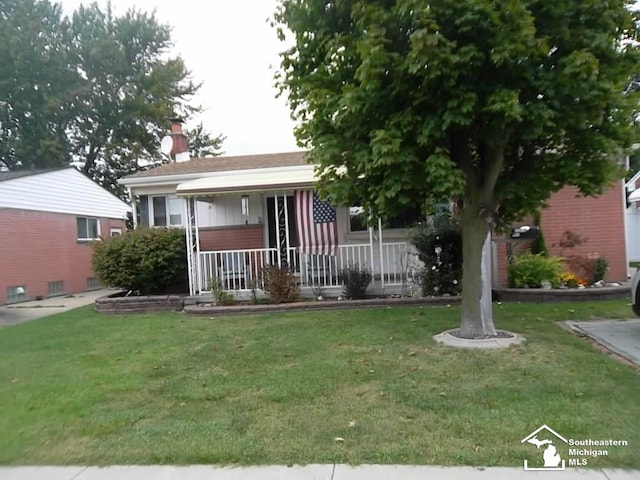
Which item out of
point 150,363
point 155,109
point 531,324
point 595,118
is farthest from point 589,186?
point 155,109

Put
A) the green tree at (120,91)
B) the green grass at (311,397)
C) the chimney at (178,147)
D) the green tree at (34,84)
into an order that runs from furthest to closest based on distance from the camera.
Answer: the green tree at (120,91), the green tree at (34,84), the chimney at (178,147), the green grass at (311,397)

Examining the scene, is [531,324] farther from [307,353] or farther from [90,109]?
[90,109]

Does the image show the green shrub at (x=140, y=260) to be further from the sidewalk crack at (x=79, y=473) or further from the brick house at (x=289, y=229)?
the sidewalk crack at (x=79, y=473)

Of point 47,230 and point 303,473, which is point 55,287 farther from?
point 303,473

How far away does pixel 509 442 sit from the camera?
12.3 ft

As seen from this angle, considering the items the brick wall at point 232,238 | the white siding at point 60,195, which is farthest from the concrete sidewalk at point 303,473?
the white siding at point 60,195

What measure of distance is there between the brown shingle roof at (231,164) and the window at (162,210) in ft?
2.48

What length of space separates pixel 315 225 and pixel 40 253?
1133cm

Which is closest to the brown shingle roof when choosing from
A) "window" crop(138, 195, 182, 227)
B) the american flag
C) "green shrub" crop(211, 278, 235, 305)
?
"window" crop(138, 195, 182, 227)

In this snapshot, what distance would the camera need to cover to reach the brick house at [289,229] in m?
10.9

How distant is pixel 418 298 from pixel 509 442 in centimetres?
620

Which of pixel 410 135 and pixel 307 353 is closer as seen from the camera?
pixel 410 135

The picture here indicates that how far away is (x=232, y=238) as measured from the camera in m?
13.4

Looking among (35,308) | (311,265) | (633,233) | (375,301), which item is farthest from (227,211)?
(633,233)
